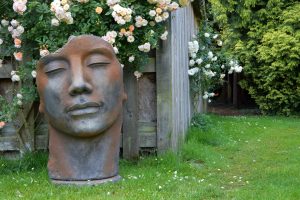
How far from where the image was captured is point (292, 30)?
512 inches

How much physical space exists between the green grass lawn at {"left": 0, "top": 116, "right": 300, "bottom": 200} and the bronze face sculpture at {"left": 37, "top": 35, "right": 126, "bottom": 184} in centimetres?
21

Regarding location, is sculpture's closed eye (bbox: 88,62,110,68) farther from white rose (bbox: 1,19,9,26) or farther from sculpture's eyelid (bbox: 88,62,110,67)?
white rose (bbox: 1,19,9,26)

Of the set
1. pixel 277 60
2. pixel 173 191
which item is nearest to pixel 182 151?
pixel 173 191

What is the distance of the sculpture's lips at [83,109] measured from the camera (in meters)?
4.66

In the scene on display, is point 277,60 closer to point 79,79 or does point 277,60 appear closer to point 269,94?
point 269,94

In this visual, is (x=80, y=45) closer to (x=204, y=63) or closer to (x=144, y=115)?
(x=144, y=115)

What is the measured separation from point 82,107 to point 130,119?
123 cm

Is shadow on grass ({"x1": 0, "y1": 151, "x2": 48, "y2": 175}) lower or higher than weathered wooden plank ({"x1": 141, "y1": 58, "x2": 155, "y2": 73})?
lower

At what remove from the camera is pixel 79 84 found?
4.57 metres

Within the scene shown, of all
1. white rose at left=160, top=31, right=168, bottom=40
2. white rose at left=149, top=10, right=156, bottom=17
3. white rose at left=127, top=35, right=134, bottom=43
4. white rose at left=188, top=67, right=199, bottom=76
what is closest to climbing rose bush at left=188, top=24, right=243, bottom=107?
white rose at left=188, top=67, right=199, bottom=76

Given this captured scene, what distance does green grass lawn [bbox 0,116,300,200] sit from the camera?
4.46 m

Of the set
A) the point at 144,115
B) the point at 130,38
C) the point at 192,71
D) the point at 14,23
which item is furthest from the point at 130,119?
the point at 192,71

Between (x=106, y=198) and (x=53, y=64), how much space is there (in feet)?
4.43

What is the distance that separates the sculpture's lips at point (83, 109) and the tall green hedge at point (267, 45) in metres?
8.84
